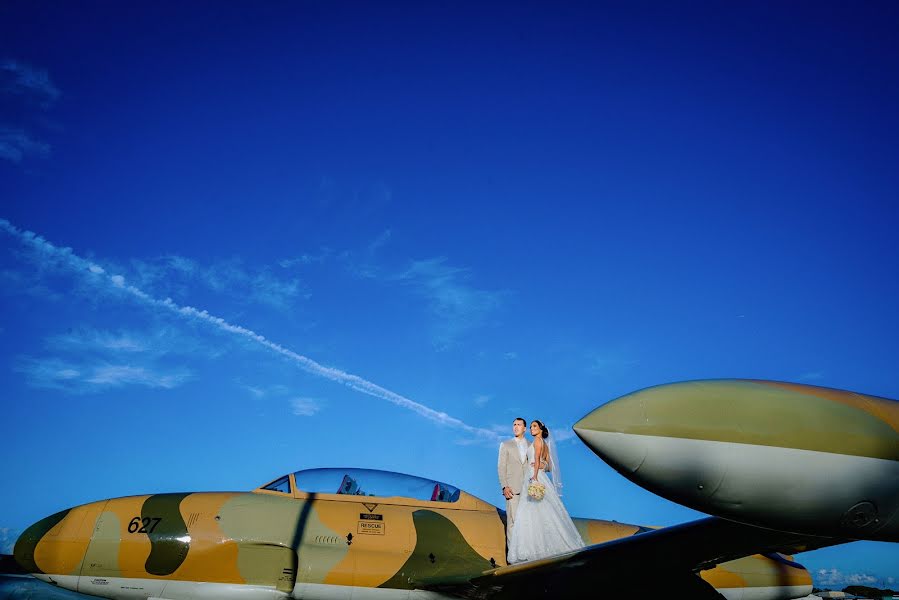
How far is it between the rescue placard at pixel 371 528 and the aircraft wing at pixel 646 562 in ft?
3.91

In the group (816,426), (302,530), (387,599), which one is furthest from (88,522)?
(816,426)

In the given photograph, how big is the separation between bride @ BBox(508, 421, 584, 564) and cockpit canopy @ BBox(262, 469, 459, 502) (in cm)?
178

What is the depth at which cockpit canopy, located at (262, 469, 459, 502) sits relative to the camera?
32.3ft

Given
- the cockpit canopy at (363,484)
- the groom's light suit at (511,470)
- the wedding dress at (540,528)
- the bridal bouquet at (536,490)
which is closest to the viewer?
the wedding dress at (540,528)

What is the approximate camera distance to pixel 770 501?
13.1ft

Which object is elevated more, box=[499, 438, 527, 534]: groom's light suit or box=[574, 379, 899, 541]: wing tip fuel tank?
box=[499, 438, 527, 534]: groom's light suit

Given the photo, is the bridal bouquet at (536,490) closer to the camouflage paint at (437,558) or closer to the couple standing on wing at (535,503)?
the couple standing on wing at (535,503)

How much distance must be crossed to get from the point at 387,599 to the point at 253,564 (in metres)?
1.96

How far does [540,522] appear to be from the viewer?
8680 mm

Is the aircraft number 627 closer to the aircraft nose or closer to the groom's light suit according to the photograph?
the aircraft nose

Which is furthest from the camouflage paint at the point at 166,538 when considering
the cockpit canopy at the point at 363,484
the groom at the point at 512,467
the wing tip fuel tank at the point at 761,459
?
the wing tip fuel tank at the point at 761,459

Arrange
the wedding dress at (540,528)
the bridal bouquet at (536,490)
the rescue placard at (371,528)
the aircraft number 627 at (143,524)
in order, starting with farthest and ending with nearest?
the rescue placard at (371,528) < the aircraft number 627 at (143,524) < the bridal bouquet at (536,490) < the wedding dress at (540,528)

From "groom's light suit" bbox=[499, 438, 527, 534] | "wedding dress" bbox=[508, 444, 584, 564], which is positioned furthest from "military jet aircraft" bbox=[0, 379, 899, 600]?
"groom's light suit" bbox=[499, 438, 527, 534]

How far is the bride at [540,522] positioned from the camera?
855cm
